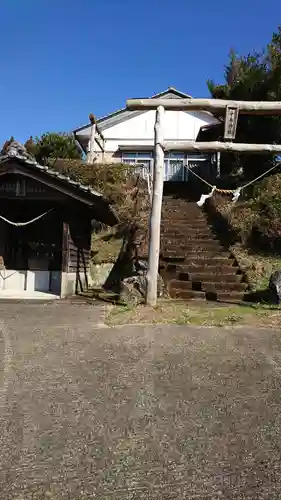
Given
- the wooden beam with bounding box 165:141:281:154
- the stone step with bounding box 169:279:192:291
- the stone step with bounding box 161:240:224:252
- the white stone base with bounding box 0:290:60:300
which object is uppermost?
the wooden beam with bounding box 165:141:281:154

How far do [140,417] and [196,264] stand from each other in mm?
8364

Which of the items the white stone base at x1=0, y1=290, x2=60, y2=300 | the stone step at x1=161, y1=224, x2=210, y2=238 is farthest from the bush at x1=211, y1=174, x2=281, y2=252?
the white stone base at x1=0, y1=290, x2=60, y2=300

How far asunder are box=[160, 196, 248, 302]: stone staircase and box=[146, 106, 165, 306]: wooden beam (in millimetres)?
1755

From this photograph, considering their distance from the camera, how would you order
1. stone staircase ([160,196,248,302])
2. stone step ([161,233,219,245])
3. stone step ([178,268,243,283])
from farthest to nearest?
stone step ([161,233,219,245]), stone step ([178,268,243,283]), stone staircase ([160,196,248,302])

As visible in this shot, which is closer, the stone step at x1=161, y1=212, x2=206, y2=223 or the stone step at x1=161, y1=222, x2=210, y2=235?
the stone step at x1=161, y1=222, x2=210, y2=235

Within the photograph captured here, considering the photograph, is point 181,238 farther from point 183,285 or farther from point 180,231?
point 183,285

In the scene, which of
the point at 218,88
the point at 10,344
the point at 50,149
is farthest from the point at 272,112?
the point at 50,149

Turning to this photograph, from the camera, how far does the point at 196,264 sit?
1147 cm

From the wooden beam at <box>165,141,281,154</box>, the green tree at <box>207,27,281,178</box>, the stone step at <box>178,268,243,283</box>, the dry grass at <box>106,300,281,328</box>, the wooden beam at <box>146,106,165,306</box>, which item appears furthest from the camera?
the green tree at <box>207,27,281,178</box>

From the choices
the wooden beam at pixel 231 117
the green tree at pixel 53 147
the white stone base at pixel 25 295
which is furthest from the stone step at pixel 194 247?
the green tree at pixel 53 147

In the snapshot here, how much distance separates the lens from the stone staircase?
10.0m

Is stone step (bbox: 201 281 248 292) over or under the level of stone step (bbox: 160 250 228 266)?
under

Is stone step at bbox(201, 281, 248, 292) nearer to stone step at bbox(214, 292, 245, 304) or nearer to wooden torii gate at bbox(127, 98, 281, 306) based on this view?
stone step at bbox(214, 292, 245, 304)

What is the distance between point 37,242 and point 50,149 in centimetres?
1925
